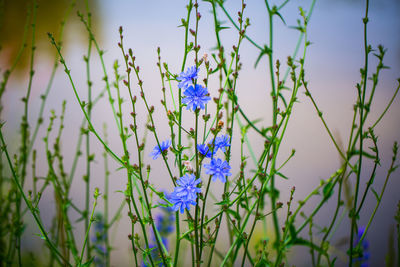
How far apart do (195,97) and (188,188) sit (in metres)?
0.28

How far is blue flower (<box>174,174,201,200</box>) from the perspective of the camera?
3.16ft

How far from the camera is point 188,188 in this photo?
3.23 ft

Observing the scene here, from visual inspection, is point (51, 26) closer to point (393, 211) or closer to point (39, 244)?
point (39, 244)

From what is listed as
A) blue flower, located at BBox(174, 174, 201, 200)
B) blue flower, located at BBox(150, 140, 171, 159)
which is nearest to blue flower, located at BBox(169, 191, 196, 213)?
blue flower, located at BBox(174, 174, 201, 200)

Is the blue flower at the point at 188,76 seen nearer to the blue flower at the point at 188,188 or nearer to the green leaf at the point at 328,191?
the blue flower at the point at 188,188

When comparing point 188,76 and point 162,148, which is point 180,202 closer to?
point 162,148

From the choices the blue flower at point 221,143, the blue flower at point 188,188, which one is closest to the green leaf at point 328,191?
the blue flower at point 221,143

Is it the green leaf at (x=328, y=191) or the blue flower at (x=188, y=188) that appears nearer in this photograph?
the blue flower at (x=188, y=188)

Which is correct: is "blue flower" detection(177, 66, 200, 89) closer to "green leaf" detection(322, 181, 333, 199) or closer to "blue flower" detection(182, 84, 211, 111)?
"blue flower" detection(182, 84, 211, 111)

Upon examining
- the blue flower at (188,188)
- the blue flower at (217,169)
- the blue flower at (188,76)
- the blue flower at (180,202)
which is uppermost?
the blue flower at (188,76)

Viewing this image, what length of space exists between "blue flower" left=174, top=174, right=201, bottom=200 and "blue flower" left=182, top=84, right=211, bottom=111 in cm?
22

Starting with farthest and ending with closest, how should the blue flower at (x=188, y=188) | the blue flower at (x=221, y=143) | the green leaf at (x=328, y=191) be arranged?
the green leaf at (x=328, y=191) < the blue flower at (x=221, y=143) < the blue flower at (x=188, y=188)

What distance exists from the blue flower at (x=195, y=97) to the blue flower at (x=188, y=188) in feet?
0.71

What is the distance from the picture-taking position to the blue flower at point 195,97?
1.01 metres
